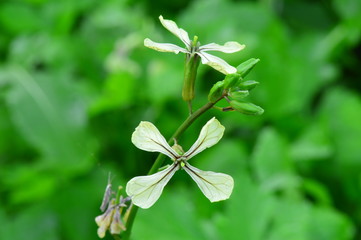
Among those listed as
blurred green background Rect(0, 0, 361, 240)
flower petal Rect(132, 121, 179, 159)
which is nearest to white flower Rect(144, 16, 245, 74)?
flower petal Rect(132, 121, 179, 159)

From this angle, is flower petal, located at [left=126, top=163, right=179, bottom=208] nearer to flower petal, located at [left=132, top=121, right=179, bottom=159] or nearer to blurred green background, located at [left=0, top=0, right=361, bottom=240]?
flower petal, located at [left=132, top=121, right=179, bottom=159]

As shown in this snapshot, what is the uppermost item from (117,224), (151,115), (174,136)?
(174,136)

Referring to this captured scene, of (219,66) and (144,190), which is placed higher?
(219,66)

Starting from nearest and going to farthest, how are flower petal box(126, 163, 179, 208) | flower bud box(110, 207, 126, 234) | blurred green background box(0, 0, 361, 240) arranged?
flower petal box(126, 163, 179, 208), flower bud box(110, 207, 126, 234), blurred green background box(0, 0, 361, 240)

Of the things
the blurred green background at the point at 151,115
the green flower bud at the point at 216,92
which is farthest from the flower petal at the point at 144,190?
the blurred green background at the point at 151,115

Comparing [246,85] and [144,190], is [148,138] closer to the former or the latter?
[144,190]

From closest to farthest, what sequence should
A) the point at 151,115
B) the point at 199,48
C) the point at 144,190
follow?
1. the point at 144,190
2. the point at 199,48
3. the point at 151,115

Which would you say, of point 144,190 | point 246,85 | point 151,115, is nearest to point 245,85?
point 246,85

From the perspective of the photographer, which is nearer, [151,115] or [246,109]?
[246,109]
